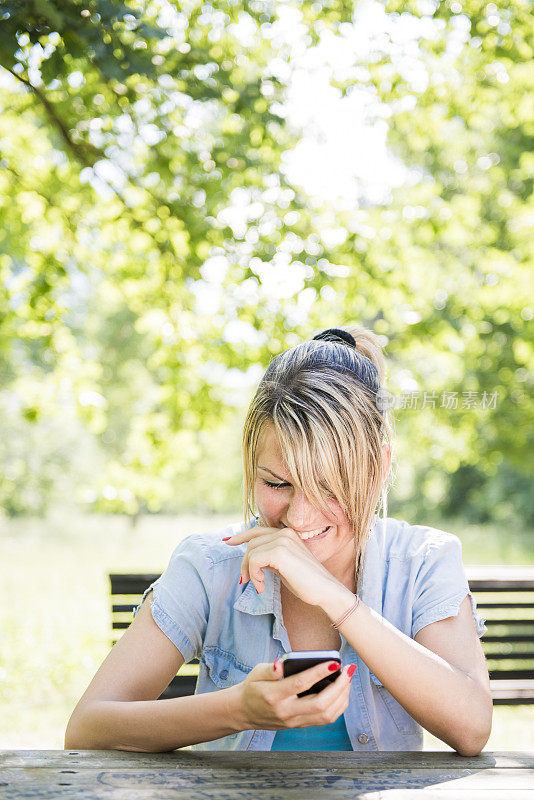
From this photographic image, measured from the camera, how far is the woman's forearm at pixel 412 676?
1.46 metres

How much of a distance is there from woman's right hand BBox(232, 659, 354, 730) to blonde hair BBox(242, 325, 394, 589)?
430mm

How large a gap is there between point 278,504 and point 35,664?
18.0 feet

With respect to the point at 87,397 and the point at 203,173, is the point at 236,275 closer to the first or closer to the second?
the point at 203,173

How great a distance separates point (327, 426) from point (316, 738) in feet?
2.38

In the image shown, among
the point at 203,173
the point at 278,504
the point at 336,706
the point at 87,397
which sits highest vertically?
the point at 203,173

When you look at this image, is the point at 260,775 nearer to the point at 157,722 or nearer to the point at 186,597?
the point at 157,722

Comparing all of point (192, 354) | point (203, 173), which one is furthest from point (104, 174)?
point (192, 354)

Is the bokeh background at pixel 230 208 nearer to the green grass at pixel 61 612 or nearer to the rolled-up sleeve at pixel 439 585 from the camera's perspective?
the green grass at pixel 61 612

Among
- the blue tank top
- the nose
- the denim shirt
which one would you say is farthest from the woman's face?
the blue tank top

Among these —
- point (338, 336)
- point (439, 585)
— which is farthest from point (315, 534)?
point (338, 336)

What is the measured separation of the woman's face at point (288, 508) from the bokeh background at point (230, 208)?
5.47 ft

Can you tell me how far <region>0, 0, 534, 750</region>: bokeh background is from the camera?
3.71m

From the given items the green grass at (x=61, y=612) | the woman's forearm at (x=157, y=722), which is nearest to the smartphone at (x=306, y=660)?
the woman's forearm at (x=157, y=722)

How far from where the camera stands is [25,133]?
564 cm
